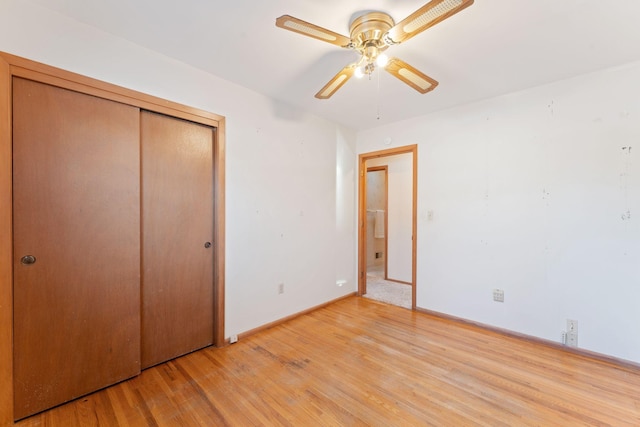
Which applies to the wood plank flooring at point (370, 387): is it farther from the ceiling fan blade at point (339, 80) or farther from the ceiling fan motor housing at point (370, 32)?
the ceiling fan motor housing at point (370, 32)

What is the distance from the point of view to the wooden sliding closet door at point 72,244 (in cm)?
153

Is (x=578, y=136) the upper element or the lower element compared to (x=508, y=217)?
upper

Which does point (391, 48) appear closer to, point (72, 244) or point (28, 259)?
point (72, 244)

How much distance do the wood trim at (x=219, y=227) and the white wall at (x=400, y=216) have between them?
3180mm

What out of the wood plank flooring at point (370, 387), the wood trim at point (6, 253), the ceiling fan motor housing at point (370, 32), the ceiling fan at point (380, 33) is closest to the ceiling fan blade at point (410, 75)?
the ceiling fan at point (380, 33)

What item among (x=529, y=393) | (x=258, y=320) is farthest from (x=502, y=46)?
(x=258, y=320)

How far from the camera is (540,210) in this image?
250 centimetres

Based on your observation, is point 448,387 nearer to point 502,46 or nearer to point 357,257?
point 357,257

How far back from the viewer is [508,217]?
2674 mm

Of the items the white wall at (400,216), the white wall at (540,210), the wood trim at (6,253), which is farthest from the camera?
the white wall at (400,216)

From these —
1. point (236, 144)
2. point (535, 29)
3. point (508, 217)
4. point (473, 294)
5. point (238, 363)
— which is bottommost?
point (238, 363)

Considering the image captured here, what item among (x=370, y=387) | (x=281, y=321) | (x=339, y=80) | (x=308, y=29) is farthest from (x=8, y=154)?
(x=370, y=387)

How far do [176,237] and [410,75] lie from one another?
2.16 metres

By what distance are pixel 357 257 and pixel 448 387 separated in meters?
2.19
